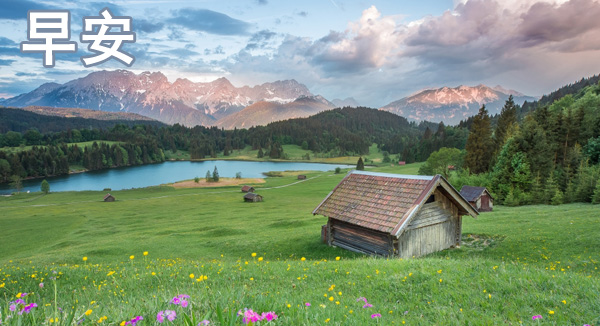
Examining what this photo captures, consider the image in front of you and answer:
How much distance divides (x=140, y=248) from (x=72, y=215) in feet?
126

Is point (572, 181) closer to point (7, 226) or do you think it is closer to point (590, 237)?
point (590, 237)

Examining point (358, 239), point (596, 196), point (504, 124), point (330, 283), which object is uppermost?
point (504, 124)

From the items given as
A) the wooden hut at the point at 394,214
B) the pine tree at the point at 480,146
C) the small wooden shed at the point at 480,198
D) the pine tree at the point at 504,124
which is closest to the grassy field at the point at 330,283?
the wooden hut at the point at 394,214

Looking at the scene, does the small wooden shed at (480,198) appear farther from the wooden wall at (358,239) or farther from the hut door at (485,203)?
the wooden wall at (358,239)

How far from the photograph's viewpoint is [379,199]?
1906cm

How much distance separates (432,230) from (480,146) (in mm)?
59549

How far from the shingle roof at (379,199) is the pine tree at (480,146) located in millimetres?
56755

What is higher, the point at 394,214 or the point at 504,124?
the point at 504,124

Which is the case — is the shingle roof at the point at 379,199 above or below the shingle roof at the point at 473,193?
above

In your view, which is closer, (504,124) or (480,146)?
(480,146)

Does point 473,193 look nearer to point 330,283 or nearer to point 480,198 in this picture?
point 480,198

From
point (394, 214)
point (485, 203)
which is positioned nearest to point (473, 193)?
point (485, 203)

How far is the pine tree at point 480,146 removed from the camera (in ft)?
223

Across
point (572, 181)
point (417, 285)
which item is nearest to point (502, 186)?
point (572, 181)
